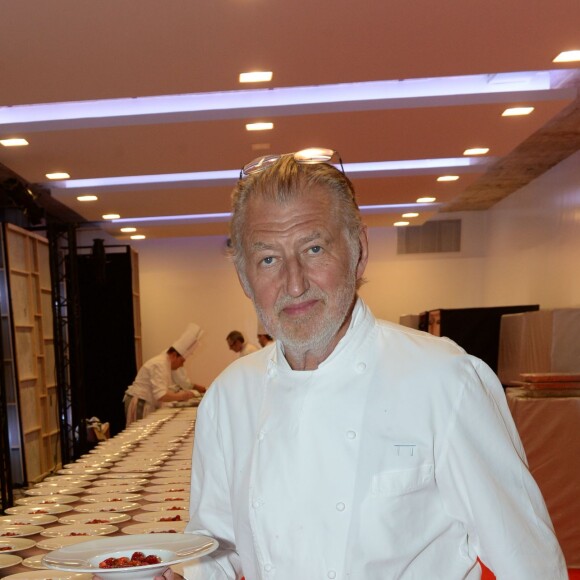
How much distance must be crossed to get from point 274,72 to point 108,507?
239cm

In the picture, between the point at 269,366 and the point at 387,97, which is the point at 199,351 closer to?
the point at 387,97

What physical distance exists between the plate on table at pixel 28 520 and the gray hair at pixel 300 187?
1.07 m

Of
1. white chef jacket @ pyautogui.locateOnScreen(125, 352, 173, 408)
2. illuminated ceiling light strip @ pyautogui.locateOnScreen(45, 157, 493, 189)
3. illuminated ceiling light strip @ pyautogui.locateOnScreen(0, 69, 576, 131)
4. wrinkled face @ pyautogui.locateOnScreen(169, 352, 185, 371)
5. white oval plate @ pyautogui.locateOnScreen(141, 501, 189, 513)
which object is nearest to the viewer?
white oval plate @ pyautogui.locateOnScreen(141, 501, 189, 513)

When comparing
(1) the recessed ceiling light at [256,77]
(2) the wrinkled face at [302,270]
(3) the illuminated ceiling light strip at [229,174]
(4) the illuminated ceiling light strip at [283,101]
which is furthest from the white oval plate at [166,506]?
(3) the illuminated ceiling light strip at [229,174]

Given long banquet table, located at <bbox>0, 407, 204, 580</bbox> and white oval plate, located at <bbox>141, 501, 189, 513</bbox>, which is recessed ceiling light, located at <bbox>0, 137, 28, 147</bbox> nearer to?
long banquet table, located at <bbox>0, 407, 204, 580</bbox>

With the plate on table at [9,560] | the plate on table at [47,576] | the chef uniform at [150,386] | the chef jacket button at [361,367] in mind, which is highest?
the chef jacket button at [361,367]

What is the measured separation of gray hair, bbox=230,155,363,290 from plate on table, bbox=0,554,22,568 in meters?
0.83

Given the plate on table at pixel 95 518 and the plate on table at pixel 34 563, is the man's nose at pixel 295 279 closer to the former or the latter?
the plate on table at pixel 34 563

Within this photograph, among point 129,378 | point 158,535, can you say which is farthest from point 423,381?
point 129,378

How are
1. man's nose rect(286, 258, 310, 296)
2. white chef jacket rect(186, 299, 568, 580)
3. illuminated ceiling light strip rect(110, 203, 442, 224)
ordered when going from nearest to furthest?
white chef jacket rect(186, 299, 568, 580) < man's nose rect(286, 258, 310, 296) < illuminated ceiling light strip rect(110, 203, 442, 224)

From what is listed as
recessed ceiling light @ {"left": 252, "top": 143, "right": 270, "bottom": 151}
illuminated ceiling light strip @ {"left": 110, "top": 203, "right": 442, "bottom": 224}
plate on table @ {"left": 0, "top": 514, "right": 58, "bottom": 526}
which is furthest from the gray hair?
illuminated ceiling light strip @ {"left": 110, "top": 203, "right": 442, "bottom": 224}

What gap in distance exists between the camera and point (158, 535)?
1.34 metres

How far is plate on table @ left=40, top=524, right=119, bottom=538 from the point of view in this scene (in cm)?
180

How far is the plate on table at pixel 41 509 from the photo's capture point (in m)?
2.07
